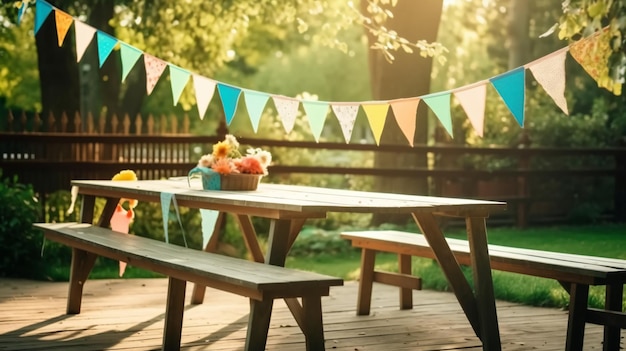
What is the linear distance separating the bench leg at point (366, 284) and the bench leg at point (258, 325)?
7.35ft

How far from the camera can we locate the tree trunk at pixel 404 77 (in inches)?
481

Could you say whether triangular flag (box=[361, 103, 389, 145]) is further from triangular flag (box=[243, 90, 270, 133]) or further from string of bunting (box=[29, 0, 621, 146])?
triangular flag (box=[243, 90, 270, 133])

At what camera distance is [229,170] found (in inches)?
245

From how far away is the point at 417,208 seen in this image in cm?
508

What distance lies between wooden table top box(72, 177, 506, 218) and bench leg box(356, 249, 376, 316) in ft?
2.21

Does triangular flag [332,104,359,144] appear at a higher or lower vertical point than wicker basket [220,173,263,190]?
higher

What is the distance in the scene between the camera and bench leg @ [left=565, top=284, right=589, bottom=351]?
16.8 ft

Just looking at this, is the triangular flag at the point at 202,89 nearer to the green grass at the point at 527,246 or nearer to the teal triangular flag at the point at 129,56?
the teal triangular flag at the point at 129,56

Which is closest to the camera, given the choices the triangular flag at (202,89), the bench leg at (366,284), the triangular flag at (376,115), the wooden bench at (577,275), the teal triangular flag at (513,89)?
the wooden bench at (577,275)

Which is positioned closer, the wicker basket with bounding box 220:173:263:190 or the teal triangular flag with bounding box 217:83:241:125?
the wicker basket with bounding box 220:173:263:190

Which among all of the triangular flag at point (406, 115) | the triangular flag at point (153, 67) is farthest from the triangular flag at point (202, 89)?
the triangular flag at point (406, 115)

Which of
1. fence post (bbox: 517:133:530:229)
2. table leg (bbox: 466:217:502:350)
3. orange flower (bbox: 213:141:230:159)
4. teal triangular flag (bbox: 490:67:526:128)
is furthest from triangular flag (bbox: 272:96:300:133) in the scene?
fence post (bbox: 517:133:530:229)

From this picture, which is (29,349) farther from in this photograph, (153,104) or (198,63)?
(153,104)

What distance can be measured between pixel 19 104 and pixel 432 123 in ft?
52.0
